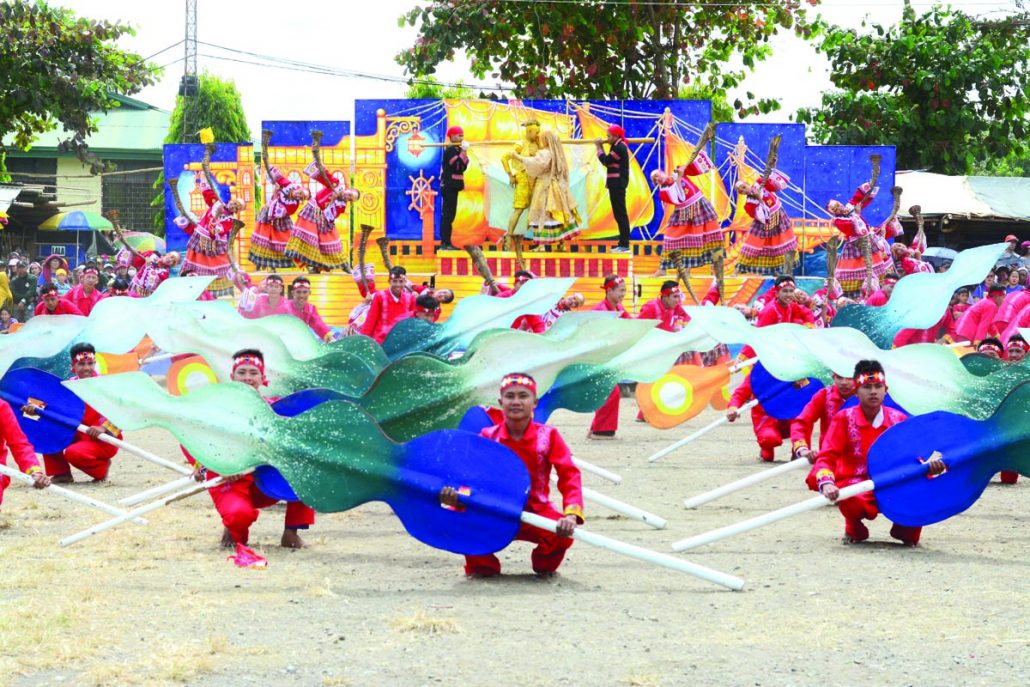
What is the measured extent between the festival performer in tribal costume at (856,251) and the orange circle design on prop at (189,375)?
353 inches

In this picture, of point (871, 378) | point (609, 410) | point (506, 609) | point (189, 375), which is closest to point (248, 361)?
point (506, 609)

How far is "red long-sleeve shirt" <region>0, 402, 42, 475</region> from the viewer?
7.61 meters

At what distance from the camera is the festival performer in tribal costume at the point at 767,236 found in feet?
59.8

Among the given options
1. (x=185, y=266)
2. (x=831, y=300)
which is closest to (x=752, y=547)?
(x=831, y=300)

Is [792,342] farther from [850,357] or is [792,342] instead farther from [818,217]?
[818,217]

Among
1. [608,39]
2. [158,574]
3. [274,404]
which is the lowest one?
[158,574]

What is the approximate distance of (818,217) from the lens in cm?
1981

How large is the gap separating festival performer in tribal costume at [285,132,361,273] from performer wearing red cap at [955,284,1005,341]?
7883 millimetres

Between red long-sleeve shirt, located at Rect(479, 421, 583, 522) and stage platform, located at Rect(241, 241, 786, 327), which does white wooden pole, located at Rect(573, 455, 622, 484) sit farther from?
stage platform, located at Rect(241, 241, 786, 327)

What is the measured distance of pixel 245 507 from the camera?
23.2 feet

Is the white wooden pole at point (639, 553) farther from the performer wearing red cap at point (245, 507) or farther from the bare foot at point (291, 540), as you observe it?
the bare foot at point (291, 540)

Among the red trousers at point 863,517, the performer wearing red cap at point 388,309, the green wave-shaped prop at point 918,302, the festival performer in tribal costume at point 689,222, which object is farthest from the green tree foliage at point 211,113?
the red trousers at point 863,517

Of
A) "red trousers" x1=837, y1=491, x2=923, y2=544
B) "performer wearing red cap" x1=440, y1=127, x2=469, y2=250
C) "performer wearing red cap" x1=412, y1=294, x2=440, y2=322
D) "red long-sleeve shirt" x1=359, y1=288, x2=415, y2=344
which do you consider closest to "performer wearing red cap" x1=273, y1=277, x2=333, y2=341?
"red long-sleeve shirt" x1=359, y1=288, x2=415, y2=344

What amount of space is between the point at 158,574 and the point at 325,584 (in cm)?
80
